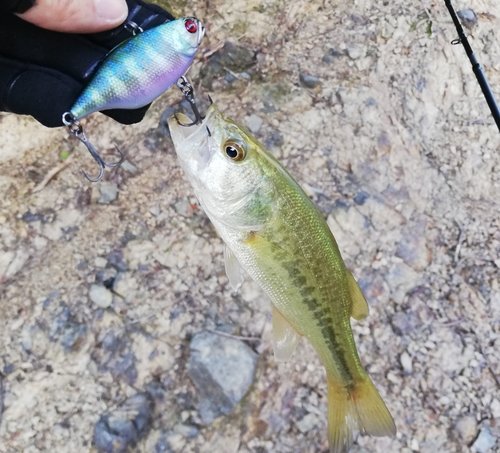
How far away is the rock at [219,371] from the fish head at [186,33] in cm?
164

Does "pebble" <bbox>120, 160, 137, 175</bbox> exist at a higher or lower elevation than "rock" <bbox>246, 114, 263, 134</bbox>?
lower

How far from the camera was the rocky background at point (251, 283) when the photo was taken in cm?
262

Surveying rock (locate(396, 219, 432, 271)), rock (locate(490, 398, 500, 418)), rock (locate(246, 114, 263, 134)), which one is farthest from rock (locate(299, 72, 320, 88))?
rock (locate(490, 398, 500, 418))

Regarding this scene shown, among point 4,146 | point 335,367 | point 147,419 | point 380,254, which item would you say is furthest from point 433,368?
point 4,146

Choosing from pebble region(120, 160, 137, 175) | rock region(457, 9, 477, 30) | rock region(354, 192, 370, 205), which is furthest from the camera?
rock region(457, 9, 477, 30)

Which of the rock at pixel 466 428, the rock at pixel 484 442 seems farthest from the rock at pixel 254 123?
the rock at pixel 484 442

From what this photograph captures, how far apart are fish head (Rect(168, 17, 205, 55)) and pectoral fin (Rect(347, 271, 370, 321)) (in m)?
1.22

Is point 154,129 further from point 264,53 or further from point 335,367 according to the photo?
point 335,367

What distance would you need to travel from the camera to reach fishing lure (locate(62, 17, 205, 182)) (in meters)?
1.93

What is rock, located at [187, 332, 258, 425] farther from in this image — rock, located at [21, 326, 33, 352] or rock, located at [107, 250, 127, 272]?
rock, located at [21, 326, 33, 352]

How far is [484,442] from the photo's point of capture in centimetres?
255

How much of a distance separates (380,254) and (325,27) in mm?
1893

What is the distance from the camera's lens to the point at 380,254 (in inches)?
120

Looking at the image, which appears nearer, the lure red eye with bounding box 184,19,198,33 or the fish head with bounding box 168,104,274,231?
the fish head with bounding box 168,104,274,231
